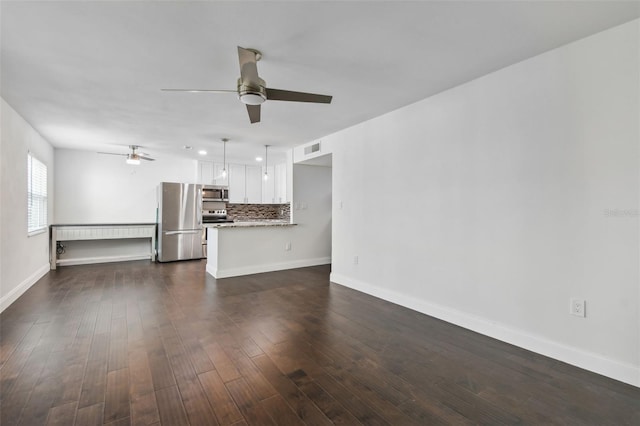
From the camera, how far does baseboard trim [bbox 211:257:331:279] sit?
4984 mm

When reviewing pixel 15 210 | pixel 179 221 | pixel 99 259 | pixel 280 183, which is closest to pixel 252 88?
pixel 15 210

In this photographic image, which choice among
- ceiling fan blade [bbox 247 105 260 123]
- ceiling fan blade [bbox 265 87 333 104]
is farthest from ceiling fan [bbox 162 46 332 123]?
ceiling fan blade [bbox 247 105 260 123]

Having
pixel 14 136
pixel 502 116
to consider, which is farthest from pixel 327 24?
pixel 14 136

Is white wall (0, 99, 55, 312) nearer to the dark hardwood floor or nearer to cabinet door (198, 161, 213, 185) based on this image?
the dark hardwood floor

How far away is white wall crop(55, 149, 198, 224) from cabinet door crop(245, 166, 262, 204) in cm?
128

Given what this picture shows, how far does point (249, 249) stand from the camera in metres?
5.27

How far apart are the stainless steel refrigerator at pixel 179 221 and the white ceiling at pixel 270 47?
298 cm

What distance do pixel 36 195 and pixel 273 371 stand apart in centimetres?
527

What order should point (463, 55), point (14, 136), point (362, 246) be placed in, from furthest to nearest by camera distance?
point (362, 246)
point (14, 136)
point (463, 55)

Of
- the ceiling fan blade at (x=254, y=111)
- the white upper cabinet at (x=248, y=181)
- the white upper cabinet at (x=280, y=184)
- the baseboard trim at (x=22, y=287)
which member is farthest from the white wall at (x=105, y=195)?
the ceiling fan blade at (x=254, y=111)

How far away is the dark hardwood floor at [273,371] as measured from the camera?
1689 millimetres

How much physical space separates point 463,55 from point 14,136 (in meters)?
5.06

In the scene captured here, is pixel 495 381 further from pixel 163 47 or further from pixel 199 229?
pixel 199 229

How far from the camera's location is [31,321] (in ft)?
9.90
